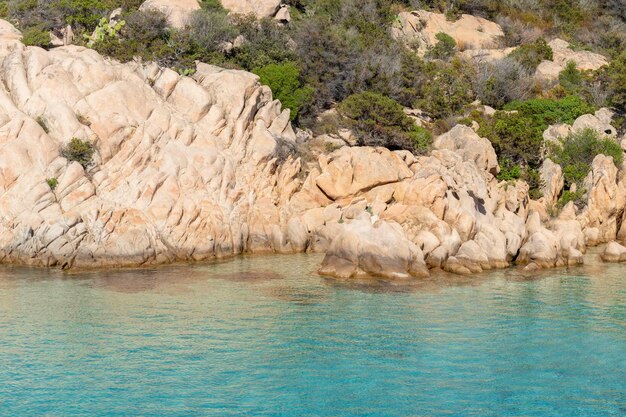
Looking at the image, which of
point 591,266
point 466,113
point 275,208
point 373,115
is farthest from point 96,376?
point 466,113

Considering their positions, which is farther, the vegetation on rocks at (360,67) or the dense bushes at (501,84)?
the dense bushes at (501,84)

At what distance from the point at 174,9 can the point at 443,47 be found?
26978mm

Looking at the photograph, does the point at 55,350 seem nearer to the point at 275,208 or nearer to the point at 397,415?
the point at 397,415

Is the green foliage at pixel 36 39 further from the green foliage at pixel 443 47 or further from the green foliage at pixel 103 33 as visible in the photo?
the green foliage at pixel 443 47

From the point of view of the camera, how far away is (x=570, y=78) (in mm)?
69188

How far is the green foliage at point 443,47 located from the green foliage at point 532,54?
19.1ft

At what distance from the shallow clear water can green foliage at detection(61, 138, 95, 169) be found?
6.94 m

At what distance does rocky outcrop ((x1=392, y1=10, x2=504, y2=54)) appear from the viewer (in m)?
76.9

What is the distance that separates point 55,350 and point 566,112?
154 ft

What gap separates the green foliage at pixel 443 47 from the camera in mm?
74312

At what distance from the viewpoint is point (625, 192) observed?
5062 cm

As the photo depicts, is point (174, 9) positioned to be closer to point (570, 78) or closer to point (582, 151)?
point (582, 151)

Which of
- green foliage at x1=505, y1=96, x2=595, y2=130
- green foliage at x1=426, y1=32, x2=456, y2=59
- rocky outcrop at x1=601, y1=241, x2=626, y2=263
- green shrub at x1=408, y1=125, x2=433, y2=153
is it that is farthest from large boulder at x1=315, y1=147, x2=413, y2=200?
green foliage at x1=426, y1=32, x2=456, y2=59

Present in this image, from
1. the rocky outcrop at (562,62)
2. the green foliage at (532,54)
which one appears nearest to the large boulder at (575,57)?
the rocky outcrop at (562,62)
